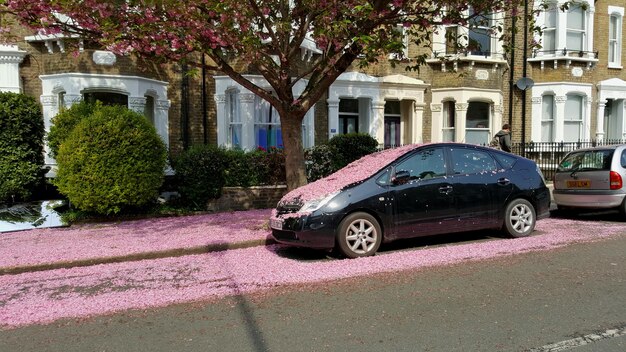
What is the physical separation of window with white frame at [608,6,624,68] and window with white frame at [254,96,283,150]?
1446 cm

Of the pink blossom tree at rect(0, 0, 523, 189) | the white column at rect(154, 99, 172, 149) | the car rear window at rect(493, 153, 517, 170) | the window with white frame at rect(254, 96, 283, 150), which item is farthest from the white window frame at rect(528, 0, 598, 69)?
the white column at rect(154, 99, 172, 149)

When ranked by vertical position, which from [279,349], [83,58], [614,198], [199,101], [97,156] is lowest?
[279,349]

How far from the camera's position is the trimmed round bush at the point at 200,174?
1130cm

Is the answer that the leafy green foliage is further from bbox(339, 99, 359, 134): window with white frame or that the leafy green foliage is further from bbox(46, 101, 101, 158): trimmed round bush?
bbox(46, 101, 101, 158): trimmed round bush

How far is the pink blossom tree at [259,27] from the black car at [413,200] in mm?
1710

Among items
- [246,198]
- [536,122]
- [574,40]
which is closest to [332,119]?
[246,198]

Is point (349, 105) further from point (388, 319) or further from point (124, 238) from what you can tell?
point (388, 319)

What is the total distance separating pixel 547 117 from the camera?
18.9 meters

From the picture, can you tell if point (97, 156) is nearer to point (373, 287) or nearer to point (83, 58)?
point (83, 58)

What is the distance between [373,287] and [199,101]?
1033cm

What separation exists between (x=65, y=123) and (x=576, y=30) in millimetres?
18090

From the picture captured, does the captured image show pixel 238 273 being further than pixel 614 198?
No

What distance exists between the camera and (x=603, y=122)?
20016 mm

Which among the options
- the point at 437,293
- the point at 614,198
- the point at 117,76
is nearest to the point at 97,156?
the point at 117,76
